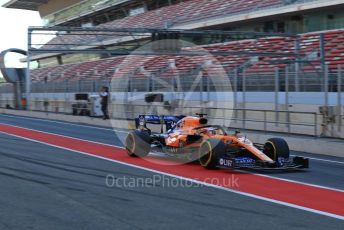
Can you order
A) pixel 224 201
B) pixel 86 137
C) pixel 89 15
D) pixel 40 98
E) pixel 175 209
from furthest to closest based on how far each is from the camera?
pixel 89 15, pixel 40 98, pixel 86 137, pixel 224 201, pixel 175 209

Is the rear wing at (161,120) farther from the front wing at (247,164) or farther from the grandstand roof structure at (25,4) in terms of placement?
the grandstand roof structure at (25,4)

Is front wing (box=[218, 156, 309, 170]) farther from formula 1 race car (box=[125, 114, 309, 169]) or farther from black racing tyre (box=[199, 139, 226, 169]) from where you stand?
black racing tyre (box=[199, 139, 226, 169])

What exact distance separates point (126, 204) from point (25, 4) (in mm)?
76354

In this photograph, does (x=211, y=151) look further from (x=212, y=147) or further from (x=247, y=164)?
(x=247, y=164)

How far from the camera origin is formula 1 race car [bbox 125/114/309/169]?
10.5 metres

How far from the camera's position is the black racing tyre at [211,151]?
34.1 ft

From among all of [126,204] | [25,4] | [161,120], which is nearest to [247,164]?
[161,120]

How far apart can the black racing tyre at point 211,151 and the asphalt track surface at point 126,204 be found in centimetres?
106

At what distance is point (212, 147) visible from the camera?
10.4m

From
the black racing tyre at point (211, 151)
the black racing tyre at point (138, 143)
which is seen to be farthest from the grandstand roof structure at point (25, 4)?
the black racing tyre at point (211, 151)

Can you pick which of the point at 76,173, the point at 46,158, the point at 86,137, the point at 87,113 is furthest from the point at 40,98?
the point at 76,173

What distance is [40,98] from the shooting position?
122 ft

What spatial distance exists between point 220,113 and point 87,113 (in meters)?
11.3

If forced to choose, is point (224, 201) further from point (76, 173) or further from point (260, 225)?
point (76, 173)
